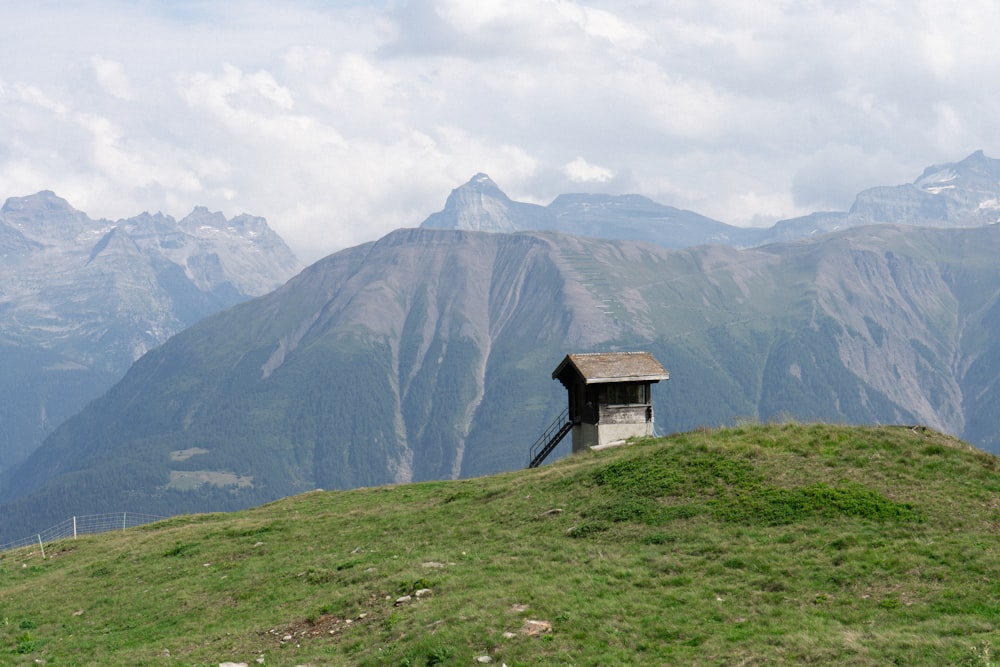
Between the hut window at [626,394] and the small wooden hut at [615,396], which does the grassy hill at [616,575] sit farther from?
the hut window at [626,394]

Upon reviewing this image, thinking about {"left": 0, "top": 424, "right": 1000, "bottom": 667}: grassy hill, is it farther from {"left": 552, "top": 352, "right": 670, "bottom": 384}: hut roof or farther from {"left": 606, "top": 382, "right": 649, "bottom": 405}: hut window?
{"left": 606, "top": 382, "right": 649, "bottom": 405}: hut window

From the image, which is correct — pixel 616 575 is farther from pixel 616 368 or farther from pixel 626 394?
pixel 616 368

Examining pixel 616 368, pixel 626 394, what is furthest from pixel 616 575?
pixel 616 368

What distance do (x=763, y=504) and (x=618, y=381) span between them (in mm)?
28041

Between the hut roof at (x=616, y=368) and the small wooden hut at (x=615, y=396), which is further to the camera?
the small wooden hut at (x=615, y=396)

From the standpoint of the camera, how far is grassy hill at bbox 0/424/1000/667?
71.7 feet

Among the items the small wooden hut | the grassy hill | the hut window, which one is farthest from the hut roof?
the grassy hill

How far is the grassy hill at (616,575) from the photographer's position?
21.9m

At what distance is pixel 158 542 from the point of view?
4578cm

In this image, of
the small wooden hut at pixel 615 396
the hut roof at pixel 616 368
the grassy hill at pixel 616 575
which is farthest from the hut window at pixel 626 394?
the grassy hill at pixel 616 575

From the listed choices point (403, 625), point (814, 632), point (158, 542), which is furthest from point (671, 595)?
point (158, 542)

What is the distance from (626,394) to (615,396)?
0.77 metres

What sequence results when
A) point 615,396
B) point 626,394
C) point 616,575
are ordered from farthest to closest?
point 626,394 < point 615,396 < point 616,575

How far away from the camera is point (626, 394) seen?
2334 inches
